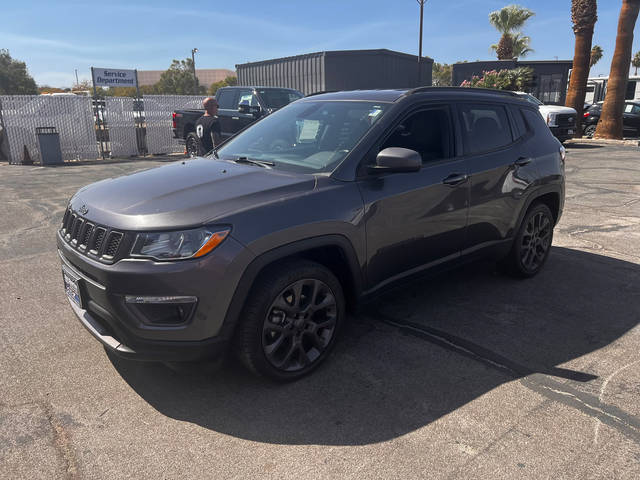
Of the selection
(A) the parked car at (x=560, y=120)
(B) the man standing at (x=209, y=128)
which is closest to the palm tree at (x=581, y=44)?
(A) the parked car at (x=560, y=120)

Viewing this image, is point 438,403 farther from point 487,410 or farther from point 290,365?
point 290,365

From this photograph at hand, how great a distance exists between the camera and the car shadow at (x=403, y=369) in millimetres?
2738

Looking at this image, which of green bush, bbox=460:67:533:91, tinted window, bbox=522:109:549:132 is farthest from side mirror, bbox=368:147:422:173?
green bush, bbox=460:67:533:91

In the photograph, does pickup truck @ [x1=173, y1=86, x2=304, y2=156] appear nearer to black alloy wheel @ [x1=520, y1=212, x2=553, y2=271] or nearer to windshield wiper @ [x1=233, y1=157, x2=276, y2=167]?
black alloy wheel @ [x1=520, y1=212, x2=553, y2=271]

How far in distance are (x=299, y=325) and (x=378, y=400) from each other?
0.62 meters

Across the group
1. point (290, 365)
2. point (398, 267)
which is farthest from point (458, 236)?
point (290, 365)

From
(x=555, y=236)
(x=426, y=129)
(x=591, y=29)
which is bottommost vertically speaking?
(x=555, y=236)

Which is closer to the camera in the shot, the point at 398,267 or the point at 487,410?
the point at 487,410

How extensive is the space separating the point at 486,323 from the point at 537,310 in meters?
0.56

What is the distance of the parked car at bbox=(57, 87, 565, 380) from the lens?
2602 mm

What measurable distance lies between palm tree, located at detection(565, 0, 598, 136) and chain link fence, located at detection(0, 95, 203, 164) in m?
14.4

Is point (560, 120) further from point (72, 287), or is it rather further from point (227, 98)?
point (72, 287)

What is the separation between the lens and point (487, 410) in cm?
282

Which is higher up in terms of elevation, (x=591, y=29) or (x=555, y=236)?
Answer: (x=591, y=29)
